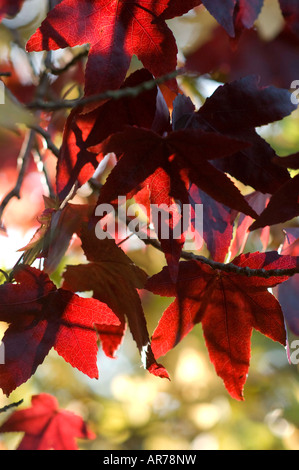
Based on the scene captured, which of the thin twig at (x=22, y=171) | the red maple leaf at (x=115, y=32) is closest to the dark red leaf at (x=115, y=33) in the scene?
the red maple leaf at (x=115, y=32)

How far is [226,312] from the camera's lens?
67 centimetres

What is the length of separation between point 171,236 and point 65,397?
1998mm

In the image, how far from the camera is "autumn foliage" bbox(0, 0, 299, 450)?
54 centimetres

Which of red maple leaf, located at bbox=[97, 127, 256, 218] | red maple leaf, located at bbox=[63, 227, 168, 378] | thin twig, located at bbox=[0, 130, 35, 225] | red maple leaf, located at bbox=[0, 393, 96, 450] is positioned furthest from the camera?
red maple leaf, located at bbox=[0, 393, 96, 450]

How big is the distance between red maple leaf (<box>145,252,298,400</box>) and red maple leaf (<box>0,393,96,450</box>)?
0.54m

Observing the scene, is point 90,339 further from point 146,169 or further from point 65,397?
point 65,397

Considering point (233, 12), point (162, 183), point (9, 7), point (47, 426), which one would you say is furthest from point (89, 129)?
point (47, 426)

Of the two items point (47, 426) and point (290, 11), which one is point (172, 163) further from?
point (47, 426)

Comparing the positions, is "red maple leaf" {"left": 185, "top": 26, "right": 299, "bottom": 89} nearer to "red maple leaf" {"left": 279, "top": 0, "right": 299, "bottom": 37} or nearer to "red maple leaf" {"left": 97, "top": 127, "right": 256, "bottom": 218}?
"red maple leaf" {"left": 279, "top": 0, "right": 299, "bottom": 37}

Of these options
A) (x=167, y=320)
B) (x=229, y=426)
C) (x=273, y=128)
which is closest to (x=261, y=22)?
(x=167, y=320)

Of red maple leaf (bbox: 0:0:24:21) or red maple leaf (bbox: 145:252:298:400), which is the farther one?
red maple leaf (bbox: 0:0:24:21)

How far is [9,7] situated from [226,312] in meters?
0.64

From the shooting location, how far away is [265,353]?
219 centimetres

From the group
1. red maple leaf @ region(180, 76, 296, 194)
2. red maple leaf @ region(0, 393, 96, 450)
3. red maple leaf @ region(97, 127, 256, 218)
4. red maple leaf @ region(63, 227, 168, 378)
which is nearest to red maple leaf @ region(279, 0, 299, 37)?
red maple leaf @ region(180, 76, 296, 194)
